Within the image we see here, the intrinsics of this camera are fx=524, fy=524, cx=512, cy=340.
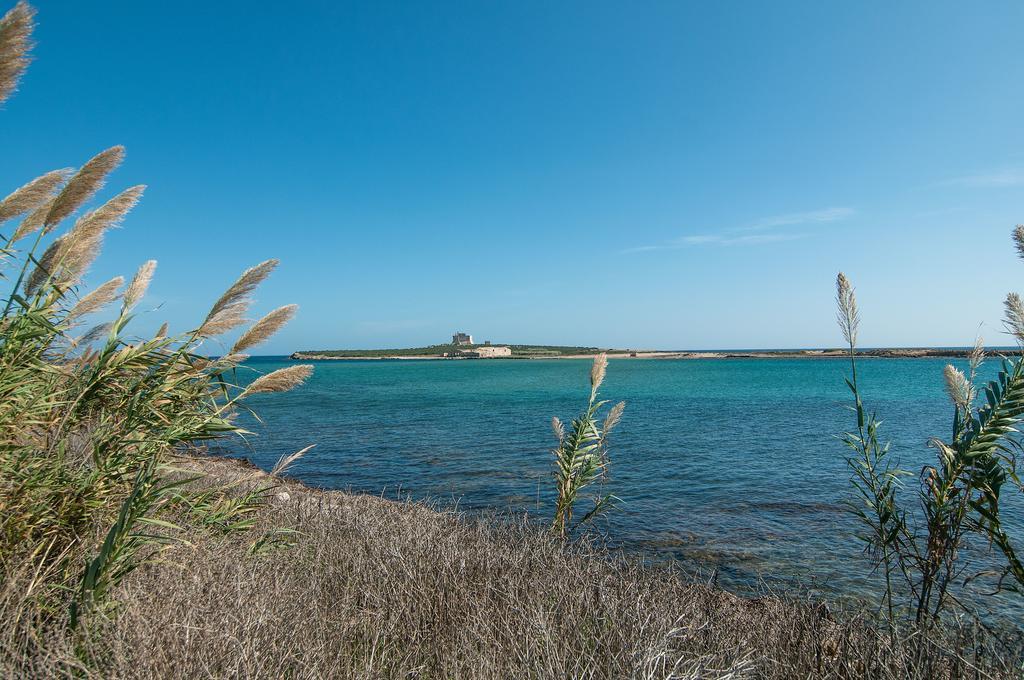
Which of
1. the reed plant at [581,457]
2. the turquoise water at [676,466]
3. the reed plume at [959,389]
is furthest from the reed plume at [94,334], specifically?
the reed plume at [959,389]

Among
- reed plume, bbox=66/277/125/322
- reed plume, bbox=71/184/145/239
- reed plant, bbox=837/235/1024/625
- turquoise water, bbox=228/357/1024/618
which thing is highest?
reed plume, bbox=71/184/145/239

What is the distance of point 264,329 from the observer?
4164 mm

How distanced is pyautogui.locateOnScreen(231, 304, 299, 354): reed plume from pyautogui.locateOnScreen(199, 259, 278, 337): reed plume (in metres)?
0.21

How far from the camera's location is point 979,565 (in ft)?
27.3

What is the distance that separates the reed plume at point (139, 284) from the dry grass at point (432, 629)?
6.44 feet

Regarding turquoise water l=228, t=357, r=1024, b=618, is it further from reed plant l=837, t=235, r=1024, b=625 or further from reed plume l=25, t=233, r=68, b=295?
reed plume l=25, t=233, r=68, b=295

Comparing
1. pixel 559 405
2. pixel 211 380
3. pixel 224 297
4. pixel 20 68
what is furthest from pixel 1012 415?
pixel 559 405

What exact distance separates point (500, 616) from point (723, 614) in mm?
2017

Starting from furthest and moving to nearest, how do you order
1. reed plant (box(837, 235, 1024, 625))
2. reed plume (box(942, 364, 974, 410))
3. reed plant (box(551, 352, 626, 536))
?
reed plant (box(551, 352, 626, 536)) < reed plume (box(942, 364, 974, 410)) < reed plant (box(837, 235, 1024, 625))

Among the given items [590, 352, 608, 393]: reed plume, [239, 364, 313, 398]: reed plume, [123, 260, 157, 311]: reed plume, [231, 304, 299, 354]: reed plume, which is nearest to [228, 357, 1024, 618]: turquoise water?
[239, 364, 313, 398]: reed plume

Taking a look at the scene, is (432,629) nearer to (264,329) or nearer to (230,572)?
(230,572)

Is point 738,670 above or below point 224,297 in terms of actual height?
below

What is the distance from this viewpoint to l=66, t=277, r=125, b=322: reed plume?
4366 millimetres

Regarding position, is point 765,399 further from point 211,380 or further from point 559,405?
Result: point 211,380
